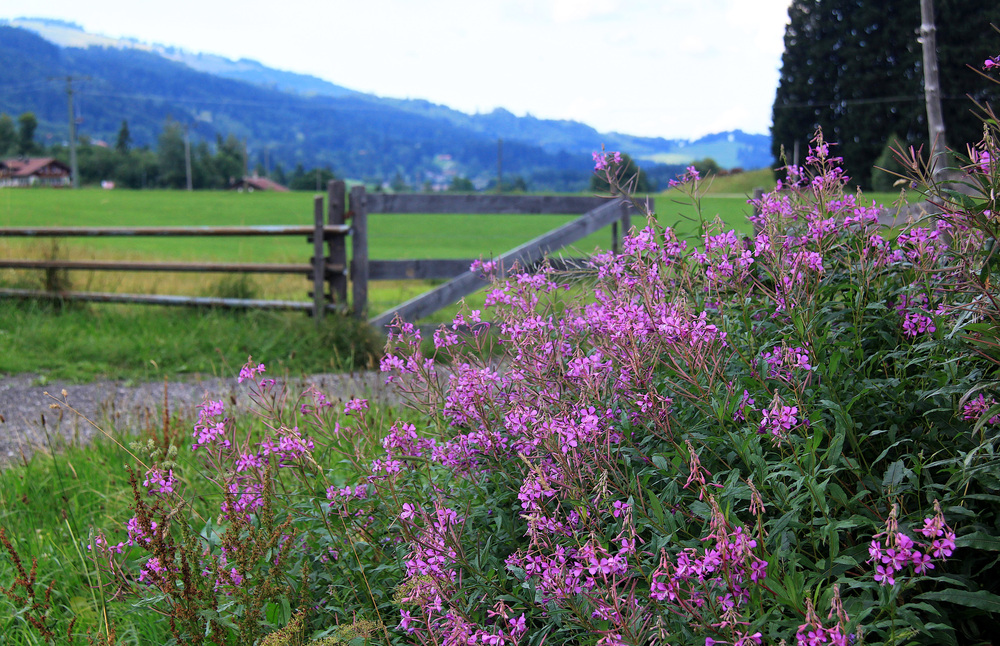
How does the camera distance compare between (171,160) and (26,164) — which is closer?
(171,160)

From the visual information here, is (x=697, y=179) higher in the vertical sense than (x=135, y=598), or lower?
higher

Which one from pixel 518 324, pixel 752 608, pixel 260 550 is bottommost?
pixel 260 550

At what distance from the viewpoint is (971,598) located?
4.28 feet

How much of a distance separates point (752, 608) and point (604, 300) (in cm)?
102

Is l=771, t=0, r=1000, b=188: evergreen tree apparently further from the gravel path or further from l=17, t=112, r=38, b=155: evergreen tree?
l=17, t=112, r=38, b=155: evergreen tree

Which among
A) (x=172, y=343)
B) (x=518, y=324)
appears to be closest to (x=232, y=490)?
(x=518, y=324)

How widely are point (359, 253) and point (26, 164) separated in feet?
523

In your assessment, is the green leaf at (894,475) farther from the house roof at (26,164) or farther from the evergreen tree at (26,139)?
the evergreen tree at (26,139)

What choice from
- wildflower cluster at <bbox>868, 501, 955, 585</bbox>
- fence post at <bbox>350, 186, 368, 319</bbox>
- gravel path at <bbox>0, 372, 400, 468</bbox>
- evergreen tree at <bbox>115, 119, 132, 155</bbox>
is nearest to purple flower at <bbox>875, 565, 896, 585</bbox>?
wildflower cluster at <bbox>868, 501, 955, 585</bbox>

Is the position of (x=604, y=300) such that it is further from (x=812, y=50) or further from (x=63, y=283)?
(x=812, y=50)

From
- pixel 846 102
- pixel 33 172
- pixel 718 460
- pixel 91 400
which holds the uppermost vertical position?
pixel 33 172

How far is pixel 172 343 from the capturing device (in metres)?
7.05

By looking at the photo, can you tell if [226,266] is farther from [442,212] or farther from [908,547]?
[908,547]

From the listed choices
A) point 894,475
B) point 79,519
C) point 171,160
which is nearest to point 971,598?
point 894,475
